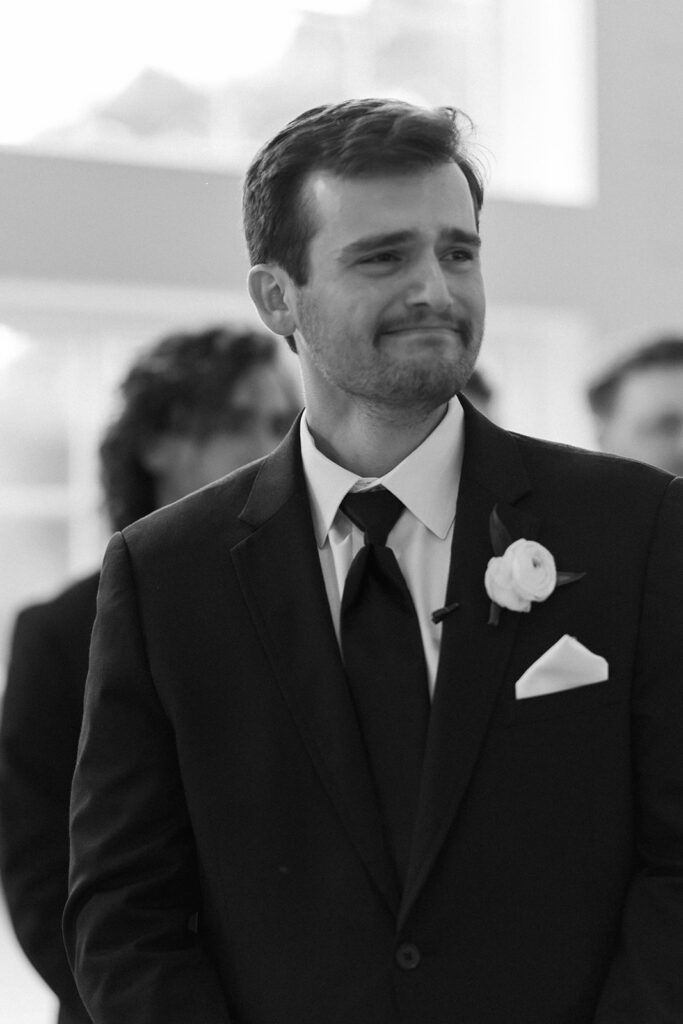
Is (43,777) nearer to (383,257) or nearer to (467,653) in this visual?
(467,653)

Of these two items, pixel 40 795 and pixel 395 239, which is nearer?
pixel 395 239

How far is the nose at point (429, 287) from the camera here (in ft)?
4.83

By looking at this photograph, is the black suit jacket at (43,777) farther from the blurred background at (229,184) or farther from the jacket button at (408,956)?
the blurred background at (229,184)

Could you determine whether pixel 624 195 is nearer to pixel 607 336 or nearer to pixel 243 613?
pixel 607 336

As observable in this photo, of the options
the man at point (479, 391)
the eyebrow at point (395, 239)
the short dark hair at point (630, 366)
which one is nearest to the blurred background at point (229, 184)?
the short dark hair at point (630, 366)

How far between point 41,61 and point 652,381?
10.0 ft

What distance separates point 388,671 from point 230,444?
93cm

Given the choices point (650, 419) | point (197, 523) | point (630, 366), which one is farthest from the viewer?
point (630, 366)

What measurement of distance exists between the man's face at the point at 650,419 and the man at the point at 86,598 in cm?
97

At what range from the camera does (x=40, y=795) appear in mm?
1940

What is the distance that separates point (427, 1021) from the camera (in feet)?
4.75

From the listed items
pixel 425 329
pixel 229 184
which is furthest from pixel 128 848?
pixel 229 184

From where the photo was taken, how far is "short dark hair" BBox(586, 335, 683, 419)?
3232 millimetres

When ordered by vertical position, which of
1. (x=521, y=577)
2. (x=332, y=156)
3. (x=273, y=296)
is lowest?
(x=521, y=577)
